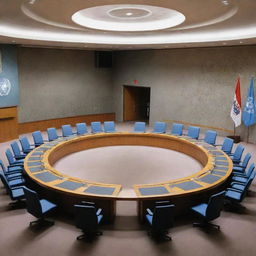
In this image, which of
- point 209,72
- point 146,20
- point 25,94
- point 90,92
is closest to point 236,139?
point 209,72

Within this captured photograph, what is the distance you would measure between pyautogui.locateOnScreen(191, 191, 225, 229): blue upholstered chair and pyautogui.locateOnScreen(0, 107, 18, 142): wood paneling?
9.03 m

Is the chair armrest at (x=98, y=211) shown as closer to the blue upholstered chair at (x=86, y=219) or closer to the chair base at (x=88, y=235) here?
the blue upholstered chair at (x=86, y=219)

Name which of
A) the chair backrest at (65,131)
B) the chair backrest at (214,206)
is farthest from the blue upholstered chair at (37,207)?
the chair backrest at (65,131)

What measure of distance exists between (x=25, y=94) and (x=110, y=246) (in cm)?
992

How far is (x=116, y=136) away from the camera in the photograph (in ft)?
36.3

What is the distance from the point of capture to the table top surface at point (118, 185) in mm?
5562

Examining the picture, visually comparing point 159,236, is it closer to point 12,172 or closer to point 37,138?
point 12,172

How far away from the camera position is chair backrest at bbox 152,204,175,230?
4.82 m

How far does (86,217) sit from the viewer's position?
486 cm

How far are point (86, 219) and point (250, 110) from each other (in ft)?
27.8

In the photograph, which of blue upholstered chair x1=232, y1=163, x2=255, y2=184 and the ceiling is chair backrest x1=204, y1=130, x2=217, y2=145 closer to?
blue upholstered chair x1=232, y1=163, x2=255, y2=184

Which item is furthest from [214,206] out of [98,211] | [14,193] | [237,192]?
[14,193]

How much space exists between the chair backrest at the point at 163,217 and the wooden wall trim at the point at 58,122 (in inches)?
389

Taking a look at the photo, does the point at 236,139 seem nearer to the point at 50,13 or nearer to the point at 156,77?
the point at 156,77
